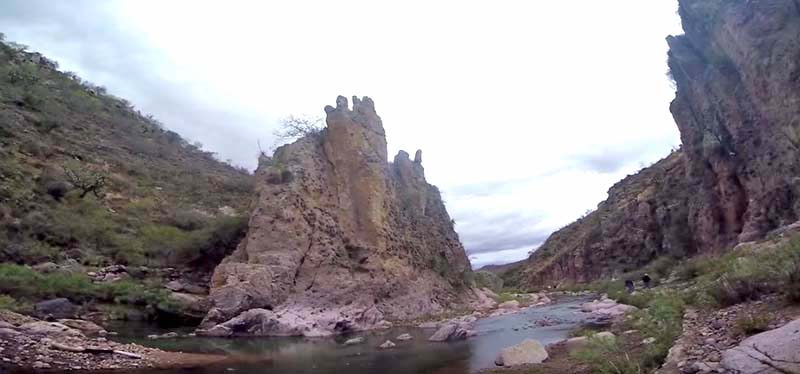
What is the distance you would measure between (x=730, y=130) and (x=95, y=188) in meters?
49.8

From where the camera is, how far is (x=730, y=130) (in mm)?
42688

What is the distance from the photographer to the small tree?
46.1m

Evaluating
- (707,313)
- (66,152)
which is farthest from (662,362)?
(66,152)

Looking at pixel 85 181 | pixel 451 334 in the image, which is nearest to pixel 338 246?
pixel 451 334

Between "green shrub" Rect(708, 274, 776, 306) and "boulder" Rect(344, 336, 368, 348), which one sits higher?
"green shrub" Rect(708, 274, 776, 306)

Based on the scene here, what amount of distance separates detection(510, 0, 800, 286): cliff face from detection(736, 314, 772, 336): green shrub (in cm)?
2294

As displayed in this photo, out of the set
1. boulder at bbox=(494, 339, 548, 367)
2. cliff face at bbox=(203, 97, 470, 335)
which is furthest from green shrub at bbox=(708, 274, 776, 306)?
cliff face at bbox=(203, 97, 470, 335)

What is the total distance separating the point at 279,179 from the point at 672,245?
3940 cm

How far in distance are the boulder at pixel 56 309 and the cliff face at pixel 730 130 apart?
35314 millimetres

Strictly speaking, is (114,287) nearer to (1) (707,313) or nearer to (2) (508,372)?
(2) (508,372)

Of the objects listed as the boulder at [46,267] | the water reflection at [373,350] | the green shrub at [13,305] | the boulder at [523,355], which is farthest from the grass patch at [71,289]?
the boulder at [523,355]

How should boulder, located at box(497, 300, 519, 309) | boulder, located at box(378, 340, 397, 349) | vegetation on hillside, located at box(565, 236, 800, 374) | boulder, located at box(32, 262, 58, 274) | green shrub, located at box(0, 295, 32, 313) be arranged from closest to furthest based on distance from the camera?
vegetation on hillside, located at box(565, 236, 800, 374) < boulder, located at box(378, 340, 397, 349) < green shrub, located at box(0, 295, 32, 313) < boulder, located at box(32, 262, 58, 274) < boulder, located at box(497, 300, 519, 309)

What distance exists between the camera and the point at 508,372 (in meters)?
14.7

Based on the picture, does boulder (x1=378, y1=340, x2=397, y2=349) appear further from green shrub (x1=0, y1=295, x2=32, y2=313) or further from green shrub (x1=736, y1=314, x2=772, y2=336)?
green shrub (x1=736, y1=314, x2=772, y2=336)
